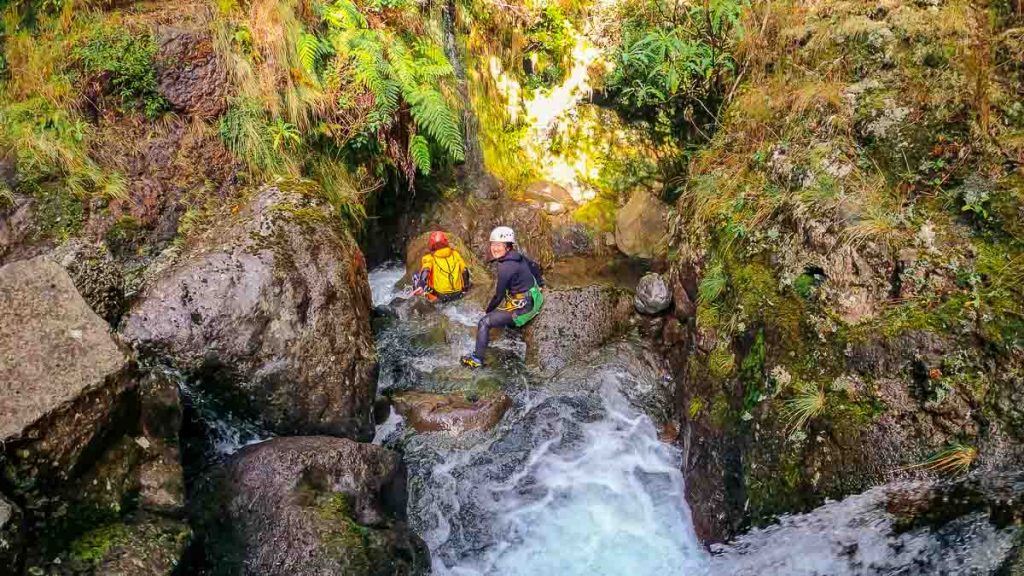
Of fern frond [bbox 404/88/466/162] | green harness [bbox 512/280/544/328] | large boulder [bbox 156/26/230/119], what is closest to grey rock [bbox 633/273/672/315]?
green harness [bbox 512/280/544/328]

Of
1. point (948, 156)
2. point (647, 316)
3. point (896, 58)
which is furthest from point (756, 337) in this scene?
point (896, 58)

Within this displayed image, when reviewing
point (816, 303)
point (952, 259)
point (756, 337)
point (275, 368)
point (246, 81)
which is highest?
point (246, 81)

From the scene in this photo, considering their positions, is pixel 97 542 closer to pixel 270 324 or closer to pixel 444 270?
pixel 270 324

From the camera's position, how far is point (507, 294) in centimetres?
730

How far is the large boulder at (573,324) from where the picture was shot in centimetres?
729

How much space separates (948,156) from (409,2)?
23.1ft

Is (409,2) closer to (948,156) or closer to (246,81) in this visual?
(246,81)

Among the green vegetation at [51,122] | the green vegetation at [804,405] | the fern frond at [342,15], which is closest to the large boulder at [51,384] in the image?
the green vegetation at [51,122]

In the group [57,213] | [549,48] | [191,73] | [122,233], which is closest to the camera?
[57,213]

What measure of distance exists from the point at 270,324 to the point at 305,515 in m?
1.88

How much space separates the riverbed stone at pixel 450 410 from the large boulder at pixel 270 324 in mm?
516

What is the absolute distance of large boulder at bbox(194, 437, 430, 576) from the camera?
4082 millimetres

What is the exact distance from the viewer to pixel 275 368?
5.30 metres

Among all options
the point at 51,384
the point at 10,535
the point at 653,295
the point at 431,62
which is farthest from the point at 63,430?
the point at 431,62
